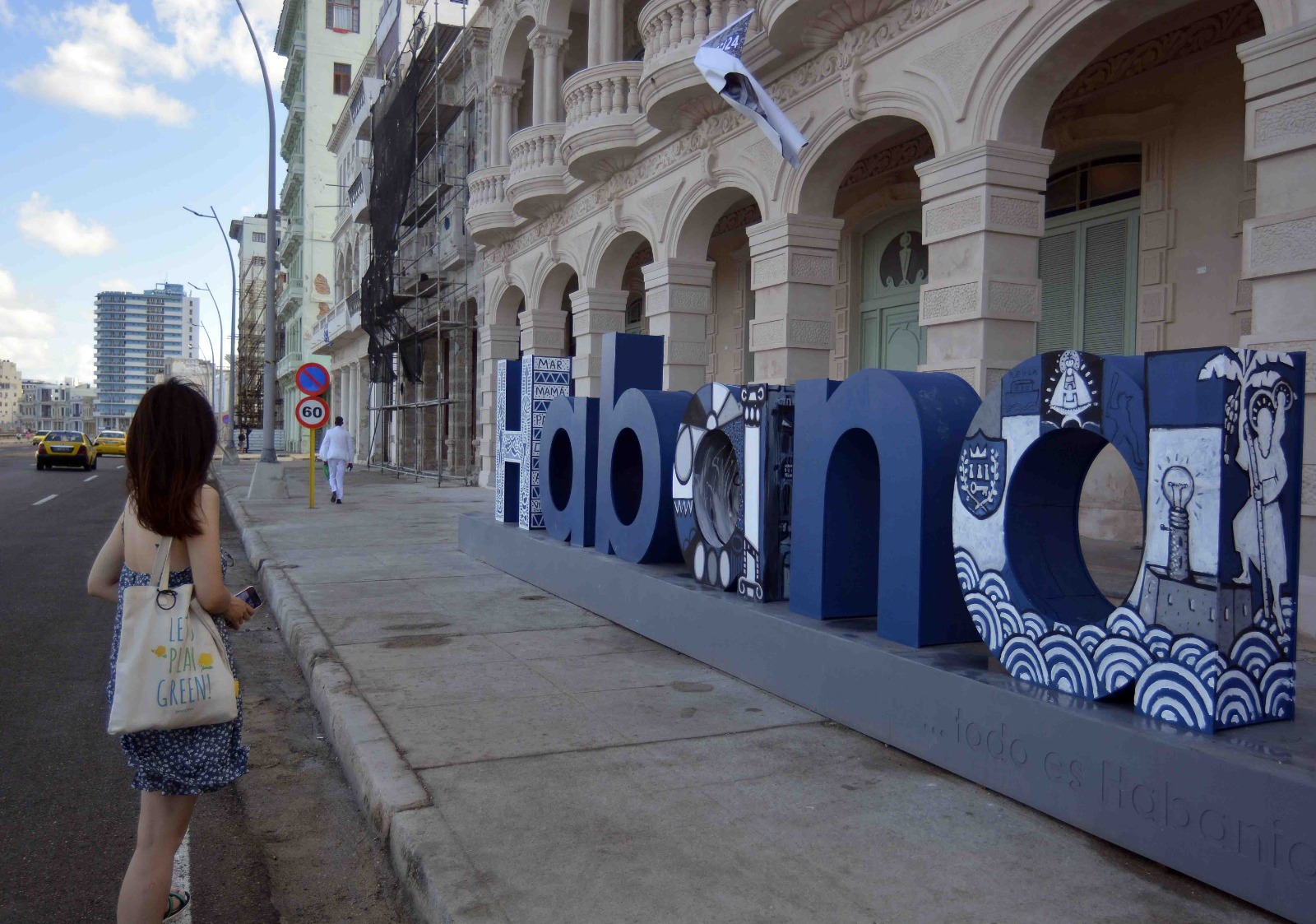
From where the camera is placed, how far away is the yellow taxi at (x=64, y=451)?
31016 millimetres

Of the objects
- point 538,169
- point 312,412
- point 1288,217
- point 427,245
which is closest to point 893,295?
point 538,169

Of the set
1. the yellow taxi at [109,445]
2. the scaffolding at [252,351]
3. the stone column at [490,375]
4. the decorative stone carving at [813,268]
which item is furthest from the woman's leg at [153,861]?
the scaffolding at [252,351]

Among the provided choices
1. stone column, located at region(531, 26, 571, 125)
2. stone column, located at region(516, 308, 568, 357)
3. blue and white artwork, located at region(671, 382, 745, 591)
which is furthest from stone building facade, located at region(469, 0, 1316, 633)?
blue and white artwork, located at region(671, 382, 745, 591)

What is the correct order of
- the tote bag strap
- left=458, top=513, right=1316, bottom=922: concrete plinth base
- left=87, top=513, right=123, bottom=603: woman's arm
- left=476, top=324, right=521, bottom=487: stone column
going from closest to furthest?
the tote bag strap → left=458, top=513, right=1316, bottom=922: concrete plinth base → left=87, top=513, right=123, bottom=603: woman's arm → left=476, top=324, right=521, bottom=487: stone column

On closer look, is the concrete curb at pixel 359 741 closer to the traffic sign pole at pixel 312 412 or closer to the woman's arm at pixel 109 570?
the woman's arm at pixel 109 570

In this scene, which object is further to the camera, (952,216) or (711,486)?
(952,216)

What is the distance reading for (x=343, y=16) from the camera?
49.4 metres

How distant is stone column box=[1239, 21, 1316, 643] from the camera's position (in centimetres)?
580

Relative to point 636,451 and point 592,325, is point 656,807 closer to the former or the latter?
point 636,451

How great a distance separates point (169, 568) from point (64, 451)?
110ft

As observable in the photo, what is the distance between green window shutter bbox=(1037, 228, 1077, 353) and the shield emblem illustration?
7378 millimetres

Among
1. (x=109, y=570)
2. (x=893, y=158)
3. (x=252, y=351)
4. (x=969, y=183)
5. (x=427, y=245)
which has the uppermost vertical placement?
(x=252, y=351)

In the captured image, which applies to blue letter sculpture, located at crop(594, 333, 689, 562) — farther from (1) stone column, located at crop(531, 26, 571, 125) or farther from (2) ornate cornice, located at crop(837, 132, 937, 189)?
(1) stone column, located at crop(531, 26, 571, 125)

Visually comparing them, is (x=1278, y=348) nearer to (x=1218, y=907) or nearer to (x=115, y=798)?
(x=1218, y=907)
